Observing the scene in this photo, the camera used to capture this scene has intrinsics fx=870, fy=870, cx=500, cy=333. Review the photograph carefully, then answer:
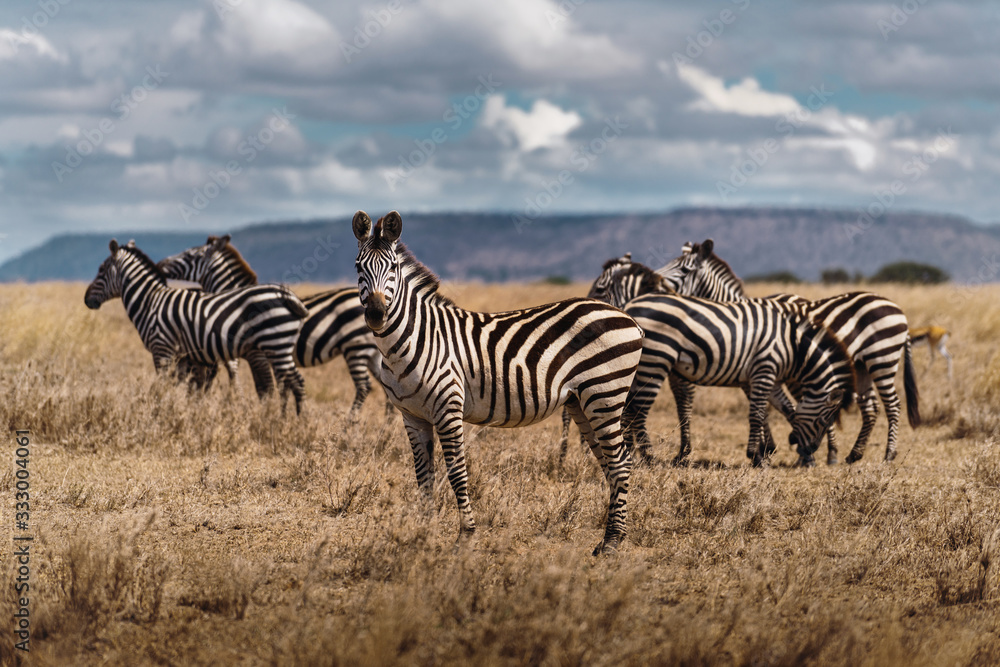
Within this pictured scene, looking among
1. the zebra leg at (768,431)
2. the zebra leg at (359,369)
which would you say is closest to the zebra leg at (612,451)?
the zebra leg at (768,431)

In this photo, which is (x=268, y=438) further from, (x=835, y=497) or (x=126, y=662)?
(x=835, y=497)

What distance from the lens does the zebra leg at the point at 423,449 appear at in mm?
6172

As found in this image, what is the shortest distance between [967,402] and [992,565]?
741cm

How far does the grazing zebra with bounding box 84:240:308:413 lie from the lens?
10766mm

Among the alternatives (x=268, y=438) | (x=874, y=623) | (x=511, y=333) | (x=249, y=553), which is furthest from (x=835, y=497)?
(x=268, y=438)

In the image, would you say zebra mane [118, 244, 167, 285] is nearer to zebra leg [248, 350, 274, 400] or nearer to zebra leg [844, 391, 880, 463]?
zebra leg [248, 350, 274, 400]

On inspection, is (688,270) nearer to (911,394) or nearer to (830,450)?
(830,450)

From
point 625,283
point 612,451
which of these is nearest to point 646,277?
point 625,283

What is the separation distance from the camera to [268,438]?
9102mm

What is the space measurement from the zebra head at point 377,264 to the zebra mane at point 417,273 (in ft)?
0.64

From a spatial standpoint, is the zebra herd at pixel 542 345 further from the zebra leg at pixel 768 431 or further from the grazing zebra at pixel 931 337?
the grazing zebra at pixel 931 337

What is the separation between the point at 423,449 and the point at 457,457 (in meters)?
0.41

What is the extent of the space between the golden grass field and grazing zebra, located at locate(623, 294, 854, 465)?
68 centimetres

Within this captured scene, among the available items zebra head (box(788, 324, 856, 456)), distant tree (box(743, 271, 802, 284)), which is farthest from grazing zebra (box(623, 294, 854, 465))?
distant tree (box(743, 271, 802, 284))
